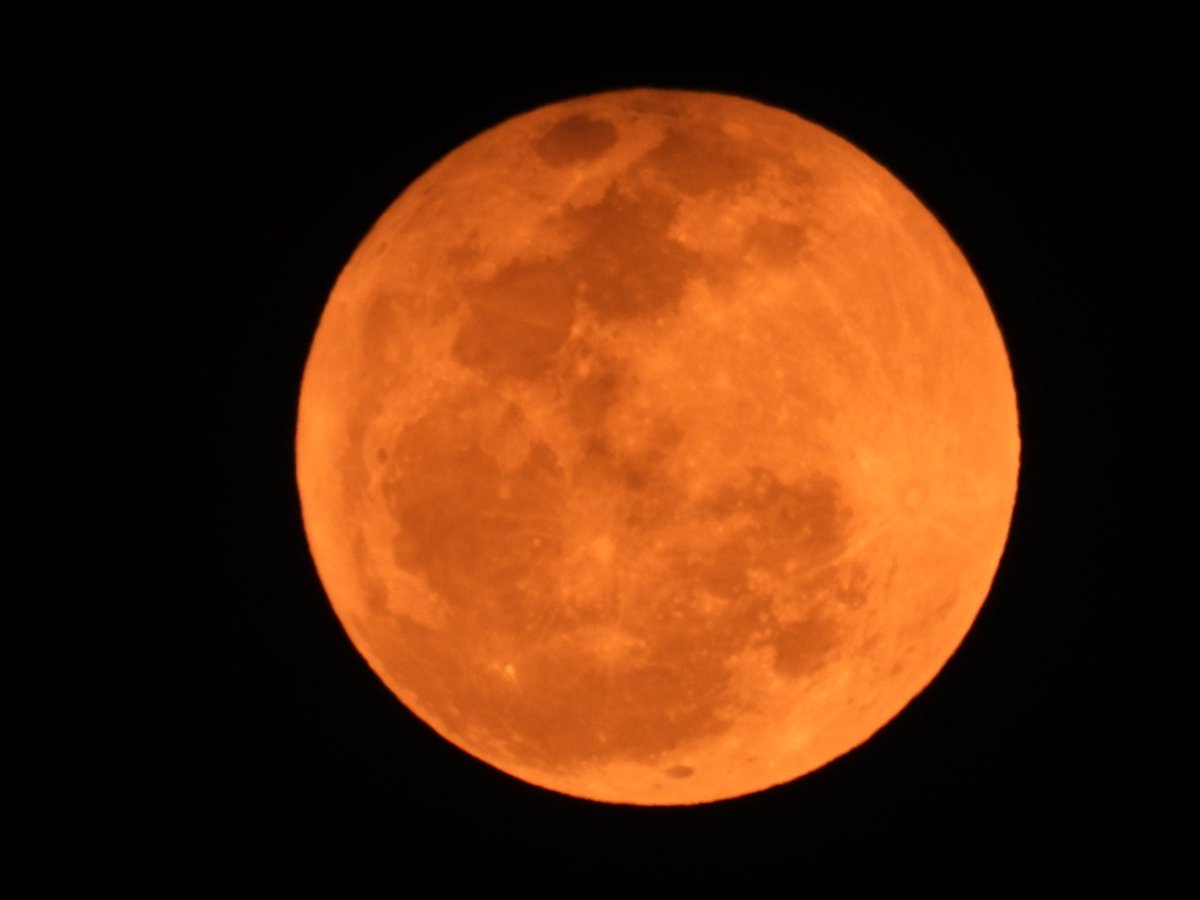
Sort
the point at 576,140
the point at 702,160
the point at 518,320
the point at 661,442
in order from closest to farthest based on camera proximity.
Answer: the point at 661,442 < the point at 518,320 < the point at 702,160 < the point at 576,140

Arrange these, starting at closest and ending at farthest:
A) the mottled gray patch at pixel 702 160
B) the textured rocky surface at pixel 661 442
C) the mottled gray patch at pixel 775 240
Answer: the textured rocky surface at pixel 661 442, the mottled gray patch at pixel 775 240, the mottled gray patch at pixel 702 160

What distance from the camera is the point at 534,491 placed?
146 inches

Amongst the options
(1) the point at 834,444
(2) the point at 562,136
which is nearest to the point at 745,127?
(2) the point at 562,136

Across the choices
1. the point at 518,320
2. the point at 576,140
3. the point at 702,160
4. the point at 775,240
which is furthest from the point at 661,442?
the point at 576,140

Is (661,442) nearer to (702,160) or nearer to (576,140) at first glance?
(702,160)

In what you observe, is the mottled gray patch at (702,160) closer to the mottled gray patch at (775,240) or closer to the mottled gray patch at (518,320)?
the mottled gray patch at (775,240)

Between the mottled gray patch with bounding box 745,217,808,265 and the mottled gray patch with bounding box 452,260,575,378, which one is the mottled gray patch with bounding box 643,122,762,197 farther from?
the mottled gray patch with bounding box 452,260,575,378

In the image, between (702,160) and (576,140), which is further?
(576,140)

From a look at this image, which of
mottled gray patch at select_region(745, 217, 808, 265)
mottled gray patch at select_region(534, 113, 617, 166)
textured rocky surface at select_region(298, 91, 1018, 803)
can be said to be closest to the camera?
textured rocky surface at select_region(298, 91, 1018, 803)

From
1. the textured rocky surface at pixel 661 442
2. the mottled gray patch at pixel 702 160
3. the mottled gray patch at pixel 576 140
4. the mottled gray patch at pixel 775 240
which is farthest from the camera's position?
the mottled gray patch at pixel 576 140

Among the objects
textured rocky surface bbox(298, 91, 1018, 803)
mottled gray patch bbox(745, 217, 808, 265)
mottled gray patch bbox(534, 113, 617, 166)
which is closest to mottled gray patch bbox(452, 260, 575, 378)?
textured rocky surface bbox(298, 91, 1018, 803)

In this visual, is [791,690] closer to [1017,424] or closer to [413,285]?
[1017,424]

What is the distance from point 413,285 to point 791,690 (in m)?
1.94

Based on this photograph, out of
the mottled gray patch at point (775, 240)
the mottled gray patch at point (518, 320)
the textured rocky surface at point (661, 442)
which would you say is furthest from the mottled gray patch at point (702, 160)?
the mottled gray patch at point (518, 320)
